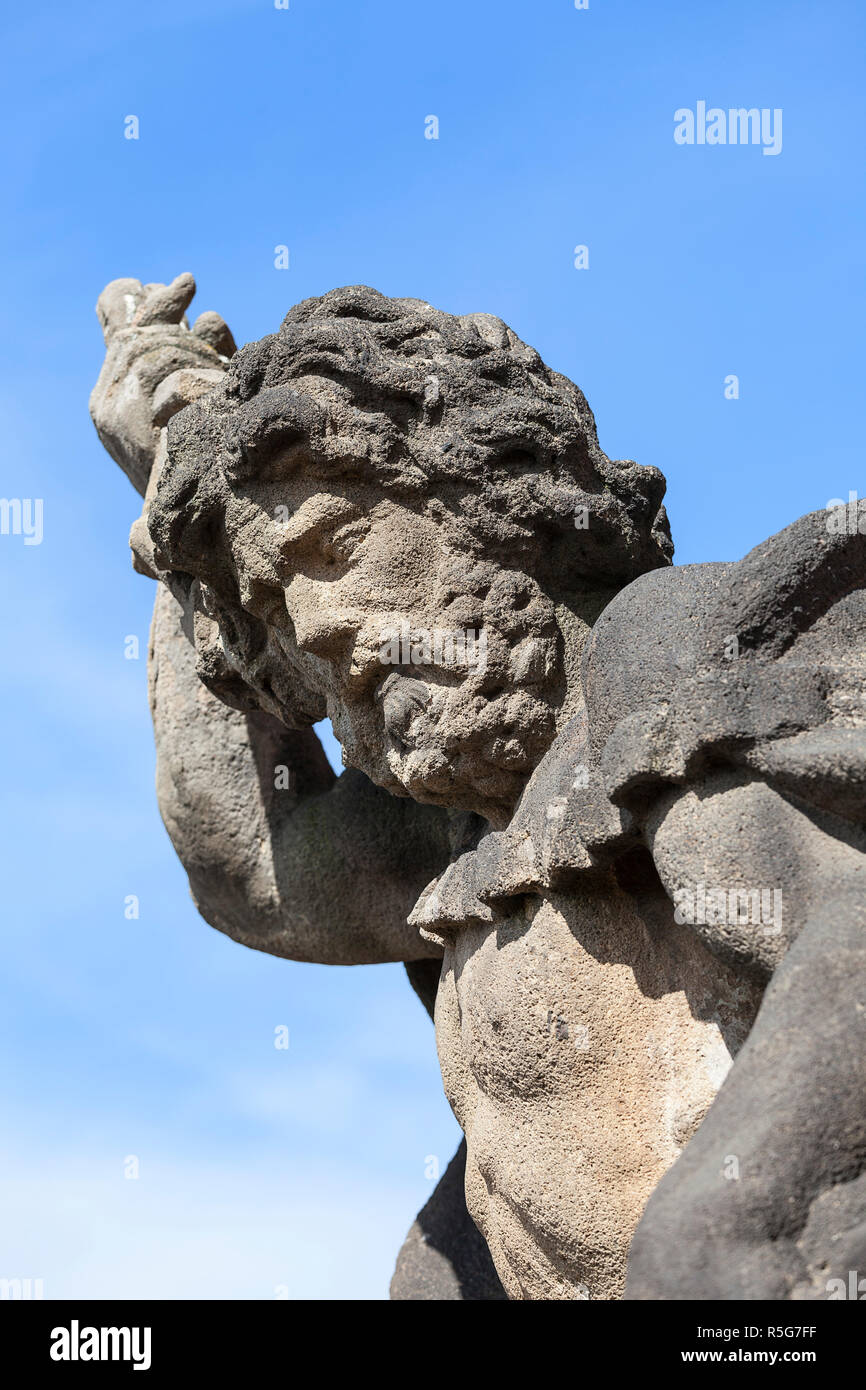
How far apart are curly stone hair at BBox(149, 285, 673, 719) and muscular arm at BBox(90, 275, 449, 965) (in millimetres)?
1152

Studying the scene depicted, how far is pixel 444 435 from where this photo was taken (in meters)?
3.71

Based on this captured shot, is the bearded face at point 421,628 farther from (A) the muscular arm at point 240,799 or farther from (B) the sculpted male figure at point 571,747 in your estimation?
(A) the muscular arm at point 240,799

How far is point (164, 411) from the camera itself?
16.4 feet

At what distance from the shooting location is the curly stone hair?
370cm

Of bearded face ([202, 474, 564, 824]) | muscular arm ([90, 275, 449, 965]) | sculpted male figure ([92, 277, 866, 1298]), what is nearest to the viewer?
sculpted male figure ([92, 277, 866, 1298])

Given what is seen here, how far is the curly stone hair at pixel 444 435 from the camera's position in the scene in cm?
370

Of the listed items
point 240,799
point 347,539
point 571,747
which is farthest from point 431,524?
point 240,799

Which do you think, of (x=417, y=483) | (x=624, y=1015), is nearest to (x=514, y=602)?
(x=417, y=483)

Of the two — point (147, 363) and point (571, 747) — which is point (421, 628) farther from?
point (147, 363)

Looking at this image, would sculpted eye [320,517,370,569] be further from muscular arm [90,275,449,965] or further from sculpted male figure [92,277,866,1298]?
muscular arm [90,275,449,965]

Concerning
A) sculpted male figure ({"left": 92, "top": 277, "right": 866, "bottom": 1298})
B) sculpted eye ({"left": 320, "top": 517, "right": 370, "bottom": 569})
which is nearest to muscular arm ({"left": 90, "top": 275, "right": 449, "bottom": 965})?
sculpted male figure ({"left": 92, "top": 277, "right": 866, "bottom": 1298})

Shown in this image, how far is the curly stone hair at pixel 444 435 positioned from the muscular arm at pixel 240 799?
1152 mm

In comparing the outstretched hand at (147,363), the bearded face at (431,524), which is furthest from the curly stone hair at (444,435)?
the outstretched hand at (147,363)

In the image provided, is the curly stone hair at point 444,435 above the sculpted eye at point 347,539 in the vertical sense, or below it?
above
